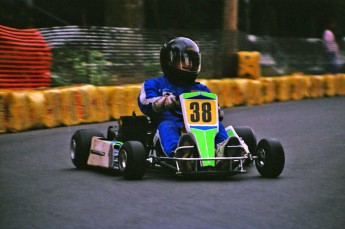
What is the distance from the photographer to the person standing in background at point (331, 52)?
946 inches

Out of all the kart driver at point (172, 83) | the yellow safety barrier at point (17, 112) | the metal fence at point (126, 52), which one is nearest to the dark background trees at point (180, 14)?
the metal fence at point (126, 52)

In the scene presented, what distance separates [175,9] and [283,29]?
358 inches

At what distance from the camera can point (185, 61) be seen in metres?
8.44

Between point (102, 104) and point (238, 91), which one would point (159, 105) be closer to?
point (102, 104)

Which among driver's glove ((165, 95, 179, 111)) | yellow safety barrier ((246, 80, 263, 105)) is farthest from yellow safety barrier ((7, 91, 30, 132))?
yellow safety barrier ((246, 80, 263, 105))

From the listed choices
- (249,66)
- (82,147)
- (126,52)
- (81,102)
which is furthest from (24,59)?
(249,66)

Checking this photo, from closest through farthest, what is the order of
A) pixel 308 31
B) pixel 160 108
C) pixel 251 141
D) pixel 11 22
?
pixel 160 108
pixel 251 141
pixel 11 22
pixel 308 31

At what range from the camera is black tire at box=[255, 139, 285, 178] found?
24.9 feet

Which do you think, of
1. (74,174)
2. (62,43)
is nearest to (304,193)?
(74,174)

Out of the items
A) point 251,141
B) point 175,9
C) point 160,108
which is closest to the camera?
point 160,108

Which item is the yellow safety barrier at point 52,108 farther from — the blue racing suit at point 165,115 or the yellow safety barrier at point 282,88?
the yellow safety barrier at point 282,88

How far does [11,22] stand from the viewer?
2148 cm

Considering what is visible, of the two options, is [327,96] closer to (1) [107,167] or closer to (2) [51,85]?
(2) [51,85]

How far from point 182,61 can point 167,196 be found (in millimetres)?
2111
